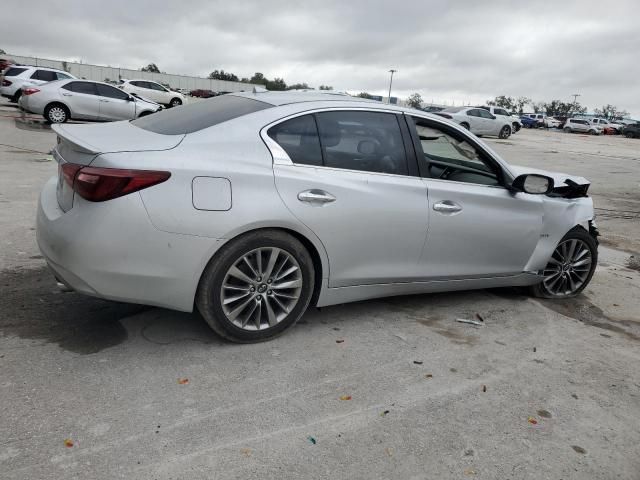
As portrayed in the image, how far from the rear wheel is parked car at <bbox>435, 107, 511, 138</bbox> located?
19211 millimetres

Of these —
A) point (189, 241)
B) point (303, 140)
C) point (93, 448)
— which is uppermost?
point (303, 140)

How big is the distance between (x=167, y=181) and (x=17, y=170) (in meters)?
7.65

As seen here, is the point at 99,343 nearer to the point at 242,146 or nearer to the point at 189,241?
the point at 189,241

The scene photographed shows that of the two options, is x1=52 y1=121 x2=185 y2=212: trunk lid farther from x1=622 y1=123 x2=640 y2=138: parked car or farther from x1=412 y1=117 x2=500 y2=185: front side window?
x1=622 y1=123 x2=640 y2=138: parked car

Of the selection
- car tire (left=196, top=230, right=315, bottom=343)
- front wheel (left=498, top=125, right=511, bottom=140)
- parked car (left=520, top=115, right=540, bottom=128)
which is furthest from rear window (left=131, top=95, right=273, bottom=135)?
parked car (left=520, top=115, right=540, bottom=128)

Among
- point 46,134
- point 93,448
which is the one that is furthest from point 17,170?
point 93,448

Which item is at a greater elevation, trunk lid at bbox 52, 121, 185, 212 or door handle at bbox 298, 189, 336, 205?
trunk lid at bbox 52, 121, 185, 212

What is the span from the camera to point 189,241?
3152 mm

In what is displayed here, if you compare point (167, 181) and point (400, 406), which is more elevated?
point (167, 181)

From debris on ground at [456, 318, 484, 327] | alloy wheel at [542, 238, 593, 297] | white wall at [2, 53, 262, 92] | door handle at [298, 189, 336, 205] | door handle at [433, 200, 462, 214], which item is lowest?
debris on ground at [456, 318, 484, 327]

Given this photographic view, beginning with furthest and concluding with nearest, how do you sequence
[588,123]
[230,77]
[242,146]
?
[230,77]
[588,123]
[242,146]

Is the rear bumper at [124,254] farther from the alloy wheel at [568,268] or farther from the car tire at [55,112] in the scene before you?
the car tire at [55,112]

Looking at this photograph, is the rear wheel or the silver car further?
the rear wheel

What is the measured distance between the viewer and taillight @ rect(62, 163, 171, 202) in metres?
3.02
